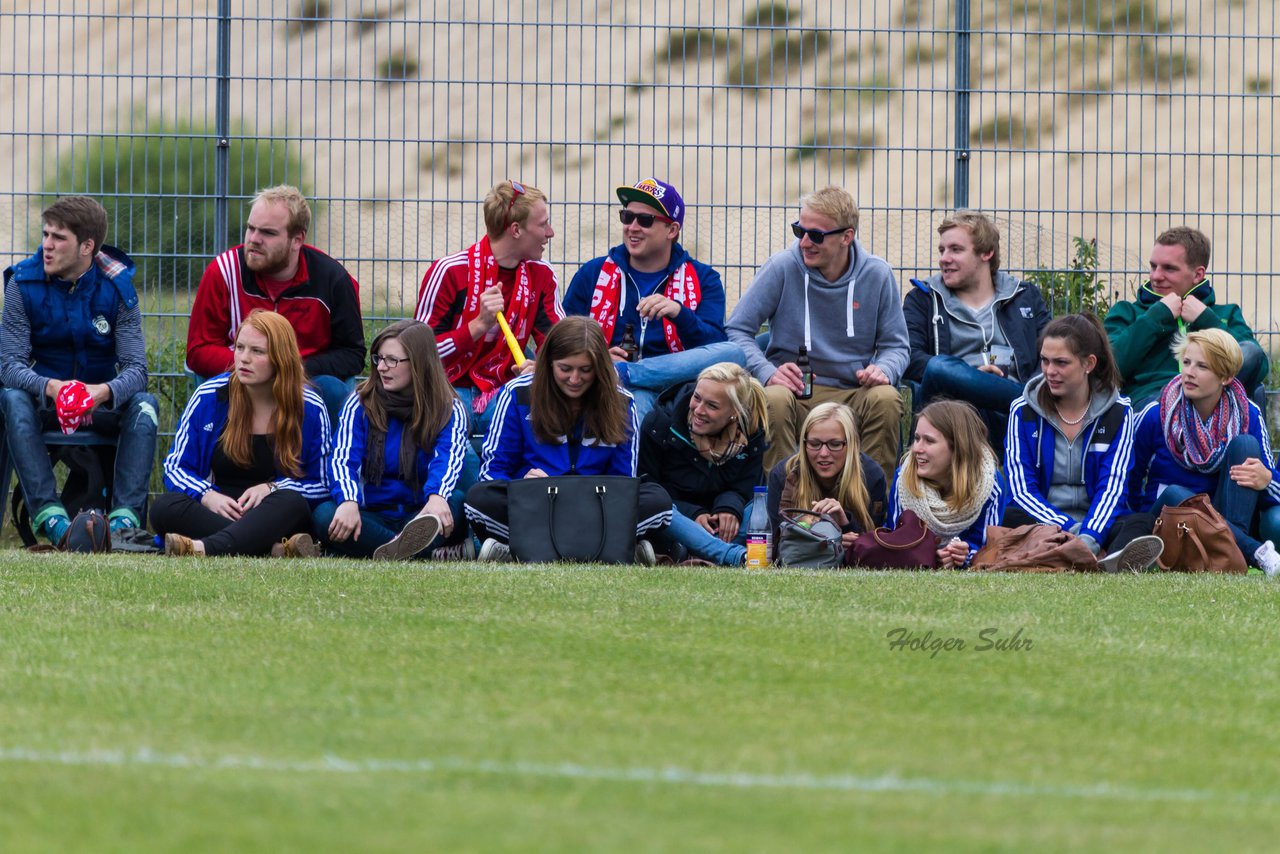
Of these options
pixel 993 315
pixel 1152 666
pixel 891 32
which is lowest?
pixel 1152 666

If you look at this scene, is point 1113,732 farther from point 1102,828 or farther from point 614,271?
point 614,271

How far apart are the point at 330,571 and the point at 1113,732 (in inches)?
138

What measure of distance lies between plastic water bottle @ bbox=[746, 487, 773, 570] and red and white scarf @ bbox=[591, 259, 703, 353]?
3.30ft

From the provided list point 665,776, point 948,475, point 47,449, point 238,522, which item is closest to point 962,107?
point 948,475

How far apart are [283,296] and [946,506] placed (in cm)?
329

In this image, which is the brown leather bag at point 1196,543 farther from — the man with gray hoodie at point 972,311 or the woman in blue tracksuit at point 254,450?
the woman in blue tracksuit at point 254,450

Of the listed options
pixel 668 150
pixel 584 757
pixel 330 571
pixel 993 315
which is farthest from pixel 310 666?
pixel 668 150

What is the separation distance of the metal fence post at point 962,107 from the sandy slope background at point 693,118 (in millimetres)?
53

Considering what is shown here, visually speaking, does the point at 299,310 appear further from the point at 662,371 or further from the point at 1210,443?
the point at 1210,443

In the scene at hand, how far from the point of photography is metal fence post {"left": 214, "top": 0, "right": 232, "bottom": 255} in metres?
9.66

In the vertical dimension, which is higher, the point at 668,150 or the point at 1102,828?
the point at 668,150

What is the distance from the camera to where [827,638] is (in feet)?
16.6

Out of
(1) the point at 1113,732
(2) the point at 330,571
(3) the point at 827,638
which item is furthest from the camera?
(2) the point at 330,571

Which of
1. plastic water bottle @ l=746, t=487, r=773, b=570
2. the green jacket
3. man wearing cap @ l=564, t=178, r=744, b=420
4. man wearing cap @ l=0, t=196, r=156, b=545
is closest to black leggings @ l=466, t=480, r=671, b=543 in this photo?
plastic water bottle @ l=746, t=487, r=773, b=570
